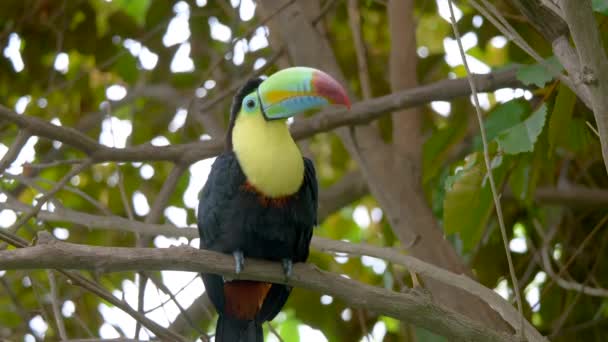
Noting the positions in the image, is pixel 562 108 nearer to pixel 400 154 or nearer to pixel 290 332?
pixel 400 154

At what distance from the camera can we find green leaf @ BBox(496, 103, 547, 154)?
120 inches

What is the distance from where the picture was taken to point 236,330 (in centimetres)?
358

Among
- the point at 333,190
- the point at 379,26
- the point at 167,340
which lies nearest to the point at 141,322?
the point at 167,340

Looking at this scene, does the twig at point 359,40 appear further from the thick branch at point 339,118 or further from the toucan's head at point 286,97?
the toucan's head at point 286,97

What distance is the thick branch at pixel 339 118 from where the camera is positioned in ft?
11.6

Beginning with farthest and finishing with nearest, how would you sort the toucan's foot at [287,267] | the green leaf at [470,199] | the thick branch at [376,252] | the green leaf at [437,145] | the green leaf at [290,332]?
the green leaf at [290,332] → the green leaf at [437,145] → the green leaf at [470,199] → the toucan's foot at [287,267] → the thick branch at [376,252]

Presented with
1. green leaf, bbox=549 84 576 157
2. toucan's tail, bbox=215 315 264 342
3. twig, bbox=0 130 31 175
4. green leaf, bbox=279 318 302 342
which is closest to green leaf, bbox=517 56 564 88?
green leaf, bbox=549 84 576 157

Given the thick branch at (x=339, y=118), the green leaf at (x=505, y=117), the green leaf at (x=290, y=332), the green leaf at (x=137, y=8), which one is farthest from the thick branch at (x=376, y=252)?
the green leaf at (x=137, y=8)

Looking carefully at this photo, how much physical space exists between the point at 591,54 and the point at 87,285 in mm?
1596

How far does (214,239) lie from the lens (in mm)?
3295

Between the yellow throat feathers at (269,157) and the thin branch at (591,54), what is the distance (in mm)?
1220

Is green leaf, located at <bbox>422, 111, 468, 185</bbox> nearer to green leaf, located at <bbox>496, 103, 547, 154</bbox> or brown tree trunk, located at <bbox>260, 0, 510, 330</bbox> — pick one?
brown tree trunk, located at <bbox>260, 0, 510, 330</bbox>

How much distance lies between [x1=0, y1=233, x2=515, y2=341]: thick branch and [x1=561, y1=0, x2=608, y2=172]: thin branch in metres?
0.68

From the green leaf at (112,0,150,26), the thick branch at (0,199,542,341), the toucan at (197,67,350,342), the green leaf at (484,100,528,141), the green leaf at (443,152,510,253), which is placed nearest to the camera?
the thick branch at (0,199,542,341)
